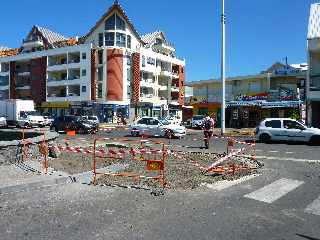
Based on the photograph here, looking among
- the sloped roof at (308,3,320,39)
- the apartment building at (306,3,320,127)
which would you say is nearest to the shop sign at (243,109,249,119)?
the apartment building at (306,3,320,127)

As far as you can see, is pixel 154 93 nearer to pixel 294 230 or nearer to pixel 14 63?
pixel 14 63

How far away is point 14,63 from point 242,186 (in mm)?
71398

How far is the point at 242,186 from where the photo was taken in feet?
36.6

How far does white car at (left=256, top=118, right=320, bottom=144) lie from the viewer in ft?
83.3

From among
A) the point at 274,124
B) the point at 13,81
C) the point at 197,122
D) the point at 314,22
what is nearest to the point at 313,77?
the point at 314,22

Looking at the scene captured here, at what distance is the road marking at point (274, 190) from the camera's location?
381 inches

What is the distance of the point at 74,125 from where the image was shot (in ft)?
126

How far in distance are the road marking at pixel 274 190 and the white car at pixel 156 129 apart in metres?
18.7

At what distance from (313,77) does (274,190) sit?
32.4 m

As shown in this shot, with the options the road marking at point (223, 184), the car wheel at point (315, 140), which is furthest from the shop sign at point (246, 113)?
the road marking at point (223, 184)

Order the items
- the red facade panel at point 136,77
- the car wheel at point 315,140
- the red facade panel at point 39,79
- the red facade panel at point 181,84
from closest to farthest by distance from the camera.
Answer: the car wheel at point 315,140 < the red facade panel at point 136,77 < the red facade panel at point 39,79 < the red facade panel at point 181,84

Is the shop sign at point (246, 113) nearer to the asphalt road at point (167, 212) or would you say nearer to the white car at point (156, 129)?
the white car at point (156, 129)

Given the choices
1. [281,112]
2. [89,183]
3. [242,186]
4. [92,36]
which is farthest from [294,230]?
[92,36]

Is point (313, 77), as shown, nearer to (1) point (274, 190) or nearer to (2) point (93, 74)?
(1) point (274, 190)
